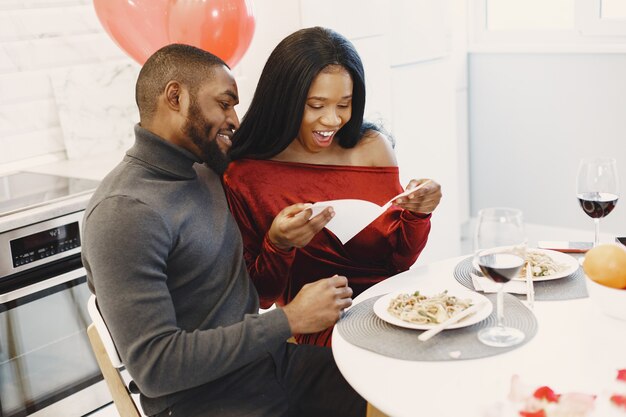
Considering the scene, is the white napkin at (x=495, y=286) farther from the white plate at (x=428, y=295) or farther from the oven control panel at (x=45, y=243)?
the oven control panel at (x=45, y=243)

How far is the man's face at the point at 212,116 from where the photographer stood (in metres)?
1.49

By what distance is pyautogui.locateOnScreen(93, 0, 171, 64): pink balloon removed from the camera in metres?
2.17

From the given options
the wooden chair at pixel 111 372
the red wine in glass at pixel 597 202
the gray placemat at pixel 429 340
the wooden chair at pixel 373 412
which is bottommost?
the wooden chair at pixel 373 412

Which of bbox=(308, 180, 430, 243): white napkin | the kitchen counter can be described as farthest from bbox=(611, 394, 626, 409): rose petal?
the kitchen counter

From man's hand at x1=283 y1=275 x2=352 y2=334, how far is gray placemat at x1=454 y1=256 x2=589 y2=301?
0.93ft

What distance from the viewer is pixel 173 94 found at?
1.47m

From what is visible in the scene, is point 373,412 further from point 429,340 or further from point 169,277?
point 169,277

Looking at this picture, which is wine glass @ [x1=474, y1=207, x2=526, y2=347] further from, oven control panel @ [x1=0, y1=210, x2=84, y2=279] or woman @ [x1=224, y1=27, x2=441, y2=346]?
oven control panel @ [x1=0, y1=210, x2=84, y2=279]

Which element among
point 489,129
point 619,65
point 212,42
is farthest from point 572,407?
point 489,129

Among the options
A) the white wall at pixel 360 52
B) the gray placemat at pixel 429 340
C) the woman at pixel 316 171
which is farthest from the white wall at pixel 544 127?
the gray placemat at pixel 429 340

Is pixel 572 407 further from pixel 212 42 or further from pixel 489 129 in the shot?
pixel 489 129

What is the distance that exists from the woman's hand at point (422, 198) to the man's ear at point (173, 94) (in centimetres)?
59

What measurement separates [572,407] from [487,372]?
0.51ft

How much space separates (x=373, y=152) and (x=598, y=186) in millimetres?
660
